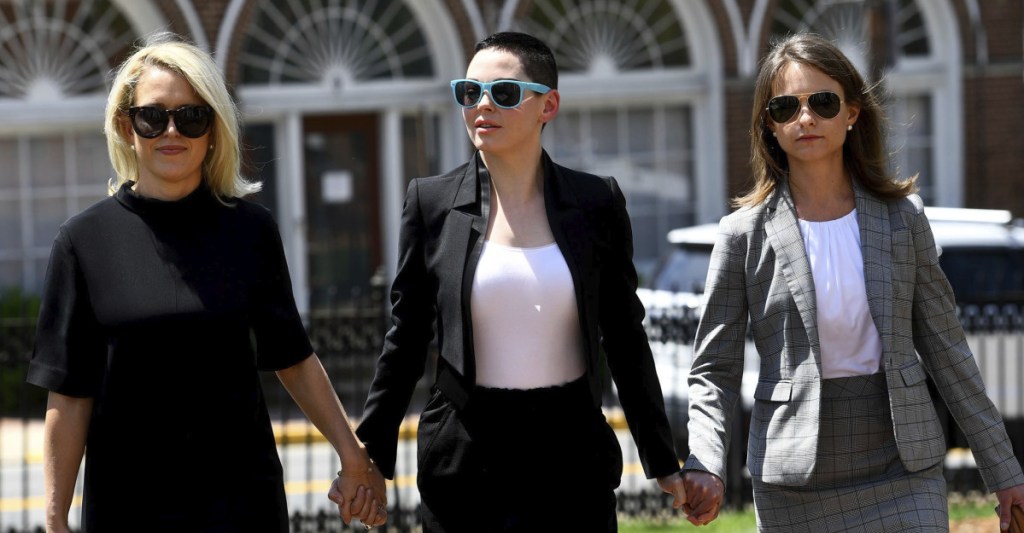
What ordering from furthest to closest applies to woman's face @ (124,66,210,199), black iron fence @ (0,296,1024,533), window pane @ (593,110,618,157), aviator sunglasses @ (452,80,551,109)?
window pane @ (593,110,618,157)
black iron fence @ (0,296,1024,533)
aviator sunglasses @ (452,80,551,109)
woman's face @ (124,66,210,199)

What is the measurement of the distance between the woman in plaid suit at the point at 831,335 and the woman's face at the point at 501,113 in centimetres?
70

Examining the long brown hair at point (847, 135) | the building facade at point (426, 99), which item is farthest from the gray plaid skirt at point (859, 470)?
the building facade at point (426, 99)

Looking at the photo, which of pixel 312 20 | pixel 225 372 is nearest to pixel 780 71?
pixel 225 372

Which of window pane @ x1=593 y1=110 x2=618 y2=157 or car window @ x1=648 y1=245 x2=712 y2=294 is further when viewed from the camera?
window pane @ x1=593 y1=110 x2=618 y2=157

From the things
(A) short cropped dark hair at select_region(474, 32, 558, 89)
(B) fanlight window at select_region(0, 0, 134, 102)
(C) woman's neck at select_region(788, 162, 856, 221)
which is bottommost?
(C) woman's neck at select_region(788, 162, 856, 221)

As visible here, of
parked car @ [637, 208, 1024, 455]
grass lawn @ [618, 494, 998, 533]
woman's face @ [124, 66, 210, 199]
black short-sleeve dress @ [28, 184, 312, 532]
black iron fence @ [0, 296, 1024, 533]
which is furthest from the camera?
parked car @ [637, 208, 1024, 455]

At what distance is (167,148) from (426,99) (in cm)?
1111

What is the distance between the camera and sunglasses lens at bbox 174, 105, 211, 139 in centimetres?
381

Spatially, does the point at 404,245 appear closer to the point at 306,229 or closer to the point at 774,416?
the point at 774,416

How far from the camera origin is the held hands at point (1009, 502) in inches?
159

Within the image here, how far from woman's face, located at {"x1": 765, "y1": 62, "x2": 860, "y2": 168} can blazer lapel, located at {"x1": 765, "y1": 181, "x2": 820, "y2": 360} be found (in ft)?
0.49

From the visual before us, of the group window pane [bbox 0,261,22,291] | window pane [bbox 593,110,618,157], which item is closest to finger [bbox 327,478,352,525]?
window pane [bbox 0,261,22,291]

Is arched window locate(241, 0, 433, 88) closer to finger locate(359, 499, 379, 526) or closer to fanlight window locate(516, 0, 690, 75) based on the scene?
fanlight window locate(516, 0, 690, 75)

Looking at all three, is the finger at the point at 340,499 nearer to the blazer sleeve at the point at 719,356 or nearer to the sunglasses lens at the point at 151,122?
the blazer sleeve at the point at 719,356
